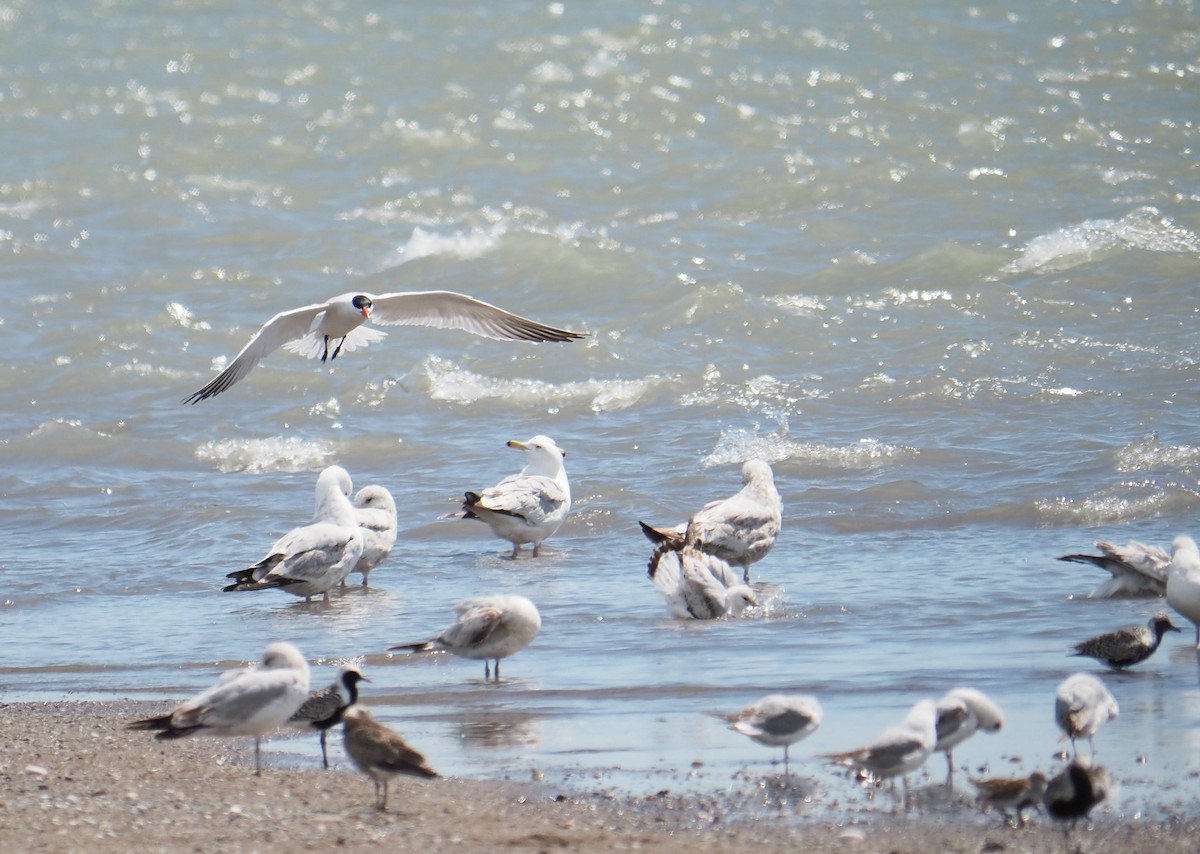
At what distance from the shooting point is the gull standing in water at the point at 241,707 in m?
5.78

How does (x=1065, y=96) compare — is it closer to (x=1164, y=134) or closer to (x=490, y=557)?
(x=1164, y=134)

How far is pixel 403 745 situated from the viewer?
17.6 ft

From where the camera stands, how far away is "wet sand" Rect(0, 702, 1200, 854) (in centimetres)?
490

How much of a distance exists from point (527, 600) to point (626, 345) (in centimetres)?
993

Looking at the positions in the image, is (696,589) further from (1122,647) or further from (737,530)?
(1122,647)

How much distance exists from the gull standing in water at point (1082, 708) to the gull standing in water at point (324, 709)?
2.41m

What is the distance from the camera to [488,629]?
23.5ft

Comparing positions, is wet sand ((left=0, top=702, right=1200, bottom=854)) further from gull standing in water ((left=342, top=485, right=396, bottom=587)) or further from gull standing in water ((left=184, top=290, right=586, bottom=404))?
gull standing in water ((left=184, top=290, right=586, bottom=404))

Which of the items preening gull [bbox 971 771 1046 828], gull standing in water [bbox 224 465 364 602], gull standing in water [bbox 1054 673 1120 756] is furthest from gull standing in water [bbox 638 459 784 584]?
preening gull [bbox 971 771 1046 828]

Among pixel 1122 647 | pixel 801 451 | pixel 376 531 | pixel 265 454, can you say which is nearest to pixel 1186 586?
pixel 1122 647

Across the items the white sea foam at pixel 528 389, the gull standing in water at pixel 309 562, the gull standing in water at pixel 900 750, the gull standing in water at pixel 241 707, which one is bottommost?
the gull standing in water at pixel 900 750

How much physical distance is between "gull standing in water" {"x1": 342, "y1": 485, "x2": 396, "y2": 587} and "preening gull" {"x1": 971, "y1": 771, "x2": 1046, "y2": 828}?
549 centimetres

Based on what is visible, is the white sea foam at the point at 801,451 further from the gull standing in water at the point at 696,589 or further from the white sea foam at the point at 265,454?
the gull standing in water at the point at 696,589

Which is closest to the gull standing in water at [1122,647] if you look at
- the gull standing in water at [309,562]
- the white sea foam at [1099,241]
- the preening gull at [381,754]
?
the preening gull at [381,754]
